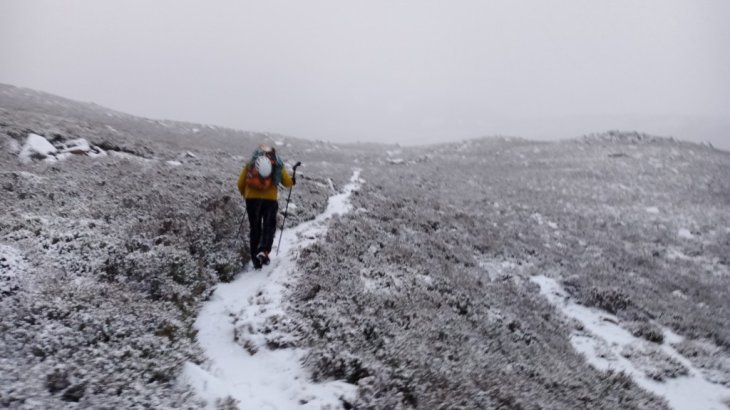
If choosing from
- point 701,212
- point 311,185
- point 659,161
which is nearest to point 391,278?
point 311,185

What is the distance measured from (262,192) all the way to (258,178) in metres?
0.33

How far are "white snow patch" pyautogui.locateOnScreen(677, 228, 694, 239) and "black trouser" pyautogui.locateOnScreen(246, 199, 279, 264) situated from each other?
776 inches

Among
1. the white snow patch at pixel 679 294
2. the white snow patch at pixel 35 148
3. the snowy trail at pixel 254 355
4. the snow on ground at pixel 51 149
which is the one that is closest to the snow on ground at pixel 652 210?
the white snow patch at pixel 679 294

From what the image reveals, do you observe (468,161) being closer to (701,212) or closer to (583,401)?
(701,212)

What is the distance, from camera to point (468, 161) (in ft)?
119

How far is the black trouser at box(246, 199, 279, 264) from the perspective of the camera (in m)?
8.55

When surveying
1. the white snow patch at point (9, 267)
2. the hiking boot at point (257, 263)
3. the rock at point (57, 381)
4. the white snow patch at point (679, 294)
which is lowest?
the white snow patch at point (679, 294)

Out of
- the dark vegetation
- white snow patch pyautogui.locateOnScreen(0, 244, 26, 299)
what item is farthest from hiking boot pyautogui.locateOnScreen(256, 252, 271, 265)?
white snow patch pyautogui.locateOnScreen(0, 244, 26, 299)

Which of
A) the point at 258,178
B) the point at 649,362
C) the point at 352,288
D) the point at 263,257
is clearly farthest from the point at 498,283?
the point at 258,178

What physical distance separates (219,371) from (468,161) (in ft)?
110

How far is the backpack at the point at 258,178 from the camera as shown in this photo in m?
8.35

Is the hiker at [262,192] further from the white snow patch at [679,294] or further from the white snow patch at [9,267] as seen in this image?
the white snow patch at [679,294]

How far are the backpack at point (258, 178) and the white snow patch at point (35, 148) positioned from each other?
8.47 meters

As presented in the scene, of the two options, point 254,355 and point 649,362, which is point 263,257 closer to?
point 254,355
